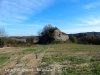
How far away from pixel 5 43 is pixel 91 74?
23.4 meters

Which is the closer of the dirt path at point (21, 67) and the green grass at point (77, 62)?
the green grass at point (77, 62)

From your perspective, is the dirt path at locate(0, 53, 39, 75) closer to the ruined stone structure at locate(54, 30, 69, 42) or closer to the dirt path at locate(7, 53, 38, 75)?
the dirt path at locate(7, 53, 38, 75)

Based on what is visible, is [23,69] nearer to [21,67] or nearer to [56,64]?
[21,67]

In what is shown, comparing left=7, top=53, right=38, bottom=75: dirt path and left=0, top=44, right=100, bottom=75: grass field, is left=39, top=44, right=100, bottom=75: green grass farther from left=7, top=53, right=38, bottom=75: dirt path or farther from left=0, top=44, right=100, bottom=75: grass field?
left=7, top=53, right=38, bottom=75: dirt path

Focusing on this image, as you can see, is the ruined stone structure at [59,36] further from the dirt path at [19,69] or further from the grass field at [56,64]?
the dirt path at [19,69]

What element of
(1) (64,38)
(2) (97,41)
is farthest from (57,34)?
(2) (97,41)

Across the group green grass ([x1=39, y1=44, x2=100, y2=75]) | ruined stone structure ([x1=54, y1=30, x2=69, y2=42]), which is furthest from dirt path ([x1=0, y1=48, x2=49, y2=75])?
ruined stone structure ([x1=54, y1=30, x2=69, y2=42])

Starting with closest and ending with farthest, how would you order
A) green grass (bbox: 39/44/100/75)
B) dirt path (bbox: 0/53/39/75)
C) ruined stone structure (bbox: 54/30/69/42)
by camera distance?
green grass (bbox: 39/44/100/75) → dirt path (bbox: 0/53/39/75) → ruined stone structure (bbox: 54/30/69/42)

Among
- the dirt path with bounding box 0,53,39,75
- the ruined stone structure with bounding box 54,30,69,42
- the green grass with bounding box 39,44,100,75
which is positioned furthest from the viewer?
the ruined stone structure with bounding box 54,30,69,42

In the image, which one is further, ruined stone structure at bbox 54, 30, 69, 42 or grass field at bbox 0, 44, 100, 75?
ruined stone structure at bbox 54, 30, 69, 42

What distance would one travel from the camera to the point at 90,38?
105 ft

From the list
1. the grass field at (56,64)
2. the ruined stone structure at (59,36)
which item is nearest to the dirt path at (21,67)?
the grass field at (56,64)

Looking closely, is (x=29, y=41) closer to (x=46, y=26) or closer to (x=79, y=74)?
(x=46, y=26)

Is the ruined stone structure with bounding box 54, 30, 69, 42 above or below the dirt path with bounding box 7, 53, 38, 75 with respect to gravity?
above
